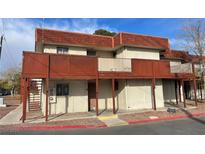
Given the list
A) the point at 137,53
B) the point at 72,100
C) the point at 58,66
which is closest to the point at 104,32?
the point at 137,53

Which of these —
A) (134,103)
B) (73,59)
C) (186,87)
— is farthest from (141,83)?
(186,87)

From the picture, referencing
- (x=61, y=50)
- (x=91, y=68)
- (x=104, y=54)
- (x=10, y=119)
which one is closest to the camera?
(x=10, y=119)

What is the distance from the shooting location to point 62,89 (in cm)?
1341

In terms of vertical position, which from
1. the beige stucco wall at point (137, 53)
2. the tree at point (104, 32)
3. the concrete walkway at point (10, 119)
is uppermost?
the tree at point (104, 32)

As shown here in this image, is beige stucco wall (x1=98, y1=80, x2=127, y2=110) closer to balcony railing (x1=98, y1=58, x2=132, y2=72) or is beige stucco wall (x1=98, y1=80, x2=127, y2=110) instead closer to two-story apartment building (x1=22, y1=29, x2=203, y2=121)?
two-story apartment building (x1=22, y1=29, x2=203, y2=121)

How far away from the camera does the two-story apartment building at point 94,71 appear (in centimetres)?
1138

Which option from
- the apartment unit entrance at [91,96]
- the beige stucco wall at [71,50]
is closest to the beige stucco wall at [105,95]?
the apartment unit entrance at [91,96]

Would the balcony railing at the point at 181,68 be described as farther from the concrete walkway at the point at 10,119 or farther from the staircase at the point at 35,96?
the concrete walkway at the point at 10,119

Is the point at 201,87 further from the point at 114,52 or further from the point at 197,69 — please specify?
the point at 114,52

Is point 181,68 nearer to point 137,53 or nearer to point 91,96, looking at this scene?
point 137,53

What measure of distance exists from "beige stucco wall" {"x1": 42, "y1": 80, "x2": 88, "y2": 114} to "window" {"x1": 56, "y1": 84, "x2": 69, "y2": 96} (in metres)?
0.25

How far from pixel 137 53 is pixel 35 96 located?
36.8 ft

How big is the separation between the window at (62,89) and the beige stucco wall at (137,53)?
242 inches

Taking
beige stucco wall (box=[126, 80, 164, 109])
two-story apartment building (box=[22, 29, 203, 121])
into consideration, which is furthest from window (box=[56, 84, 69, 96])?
beige stucco wall (box=[126, 80, 164, 109])
